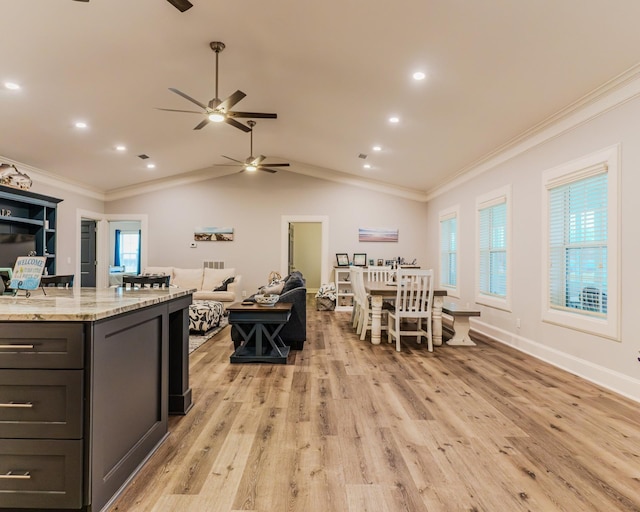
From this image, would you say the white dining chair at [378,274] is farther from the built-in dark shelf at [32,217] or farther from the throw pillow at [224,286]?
the built-in dark shelf at [32,217]

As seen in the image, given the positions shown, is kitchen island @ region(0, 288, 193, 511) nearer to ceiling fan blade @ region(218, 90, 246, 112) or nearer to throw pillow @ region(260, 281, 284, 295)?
ceiling fan blade @ region(218, 90, 246, 112)

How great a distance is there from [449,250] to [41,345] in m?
6.76

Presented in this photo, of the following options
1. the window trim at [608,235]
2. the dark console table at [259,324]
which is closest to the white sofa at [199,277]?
the dark console table at [259,324]

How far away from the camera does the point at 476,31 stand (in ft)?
9.37

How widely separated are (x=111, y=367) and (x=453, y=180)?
6.53 meters

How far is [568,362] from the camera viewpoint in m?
3.69

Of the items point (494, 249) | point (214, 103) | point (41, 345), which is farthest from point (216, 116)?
point (494, 249)

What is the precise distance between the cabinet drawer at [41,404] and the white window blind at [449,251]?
20.5 ft

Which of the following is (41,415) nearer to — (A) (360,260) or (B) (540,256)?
(B) (540,256)

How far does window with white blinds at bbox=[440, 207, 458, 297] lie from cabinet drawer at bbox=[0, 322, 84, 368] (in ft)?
20.4

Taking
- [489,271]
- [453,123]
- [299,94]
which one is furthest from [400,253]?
[299,94]

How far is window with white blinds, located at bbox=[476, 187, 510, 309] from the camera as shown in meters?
4.96

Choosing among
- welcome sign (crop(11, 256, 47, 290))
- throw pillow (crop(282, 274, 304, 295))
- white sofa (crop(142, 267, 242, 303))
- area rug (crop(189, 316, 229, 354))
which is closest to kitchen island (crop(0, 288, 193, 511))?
welcome sign (crop(11, 256, 47, 290))

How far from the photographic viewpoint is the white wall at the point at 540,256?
119 inches
